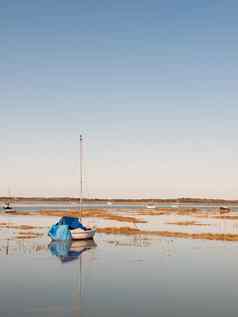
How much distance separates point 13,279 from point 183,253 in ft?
53.8

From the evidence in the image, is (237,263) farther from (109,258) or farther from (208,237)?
(208,237)

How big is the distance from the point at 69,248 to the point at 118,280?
15168mm

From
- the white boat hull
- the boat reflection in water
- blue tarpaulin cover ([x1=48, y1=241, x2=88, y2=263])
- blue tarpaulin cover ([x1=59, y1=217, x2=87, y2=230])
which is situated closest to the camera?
blue tarpaulin cover ([x1=48, y1=241, x2=88, y2=263])

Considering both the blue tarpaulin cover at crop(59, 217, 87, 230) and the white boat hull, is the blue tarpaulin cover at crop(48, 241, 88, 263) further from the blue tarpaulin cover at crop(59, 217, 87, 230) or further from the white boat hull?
the blue tarpaulin cover at crop(59, 217, 87, 230)

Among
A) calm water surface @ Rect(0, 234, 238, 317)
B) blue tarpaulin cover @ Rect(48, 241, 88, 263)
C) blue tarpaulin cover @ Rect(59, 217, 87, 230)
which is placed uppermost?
blue tarpaulin cover @ Rect(59, 217, 87, 230)

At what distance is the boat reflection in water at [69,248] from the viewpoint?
35.1 meters

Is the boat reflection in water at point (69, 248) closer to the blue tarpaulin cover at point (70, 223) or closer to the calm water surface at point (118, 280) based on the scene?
the calm water surface at point (118, 280)

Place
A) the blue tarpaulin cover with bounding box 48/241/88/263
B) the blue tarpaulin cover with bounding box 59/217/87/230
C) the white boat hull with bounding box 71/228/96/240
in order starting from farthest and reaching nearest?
the blue tarpaulin cover with bounding box 59/217/87/230, the white boat hull with bounding box 71/228/96/240, the blue tarpaulin cover with bounding box 48/241/88/263

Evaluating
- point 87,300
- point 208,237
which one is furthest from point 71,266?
point 208,237

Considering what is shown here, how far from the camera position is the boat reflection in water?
35.1 metres

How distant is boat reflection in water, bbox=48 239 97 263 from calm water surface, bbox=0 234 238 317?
0.08 meters

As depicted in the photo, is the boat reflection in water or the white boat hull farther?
the white boat hull

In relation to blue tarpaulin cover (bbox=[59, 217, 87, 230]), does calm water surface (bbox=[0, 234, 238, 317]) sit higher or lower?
lower

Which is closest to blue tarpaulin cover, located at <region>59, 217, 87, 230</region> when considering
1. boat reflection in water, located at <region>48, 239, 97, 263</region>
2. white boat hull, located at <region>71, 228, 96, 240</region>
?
white boat hull, located at <region>71, 228, 96, 240</region>
